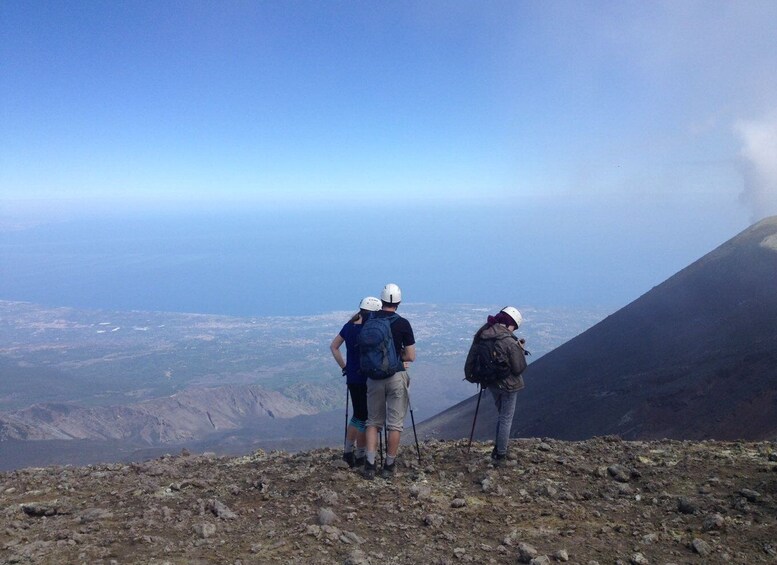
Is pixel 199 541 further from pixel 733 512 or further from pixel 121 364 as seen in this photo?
pixel 121 364

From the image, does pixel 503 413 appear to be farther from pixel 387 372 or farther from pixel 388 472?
pixel 387 372

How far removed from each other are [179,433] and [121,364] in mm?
55837

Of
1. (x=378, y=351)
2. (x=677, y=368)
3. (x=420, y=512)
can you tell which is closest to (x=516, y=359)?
(x=378, y=351)

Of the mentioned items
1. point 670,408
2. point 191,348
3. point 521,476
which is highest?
point 521,476

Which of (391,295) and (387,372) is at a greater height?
(391,295)

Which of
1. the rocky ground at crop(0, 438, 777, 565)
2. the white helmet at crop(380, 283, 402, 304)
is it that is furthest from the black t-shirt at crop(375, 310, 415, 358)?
the rocky ground at crop(0, 438, 777, 565)

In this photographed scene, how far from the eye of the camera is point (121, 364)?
383ft

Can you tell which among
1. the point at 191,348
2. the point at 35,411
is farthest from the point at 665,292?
the point at 191,348

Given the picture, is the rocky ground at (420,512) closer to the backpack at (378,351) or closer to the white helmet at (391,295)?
the backpack at (378,351)

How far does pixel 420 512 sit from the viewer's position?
5.60 m

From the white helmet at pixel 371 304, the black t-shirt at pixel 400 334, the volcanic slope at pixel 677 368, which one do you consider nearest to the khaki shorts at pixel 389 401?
the black t-shirt at pixel 400 334

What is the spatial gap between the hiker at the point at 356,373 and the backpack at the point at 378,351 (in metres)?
0.24

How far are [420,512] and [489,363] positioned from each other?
6.60 feet

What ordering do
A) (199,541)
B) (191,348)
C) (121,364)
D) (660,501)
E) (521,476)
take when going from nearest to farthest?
(199,541)
(660,501)
(521,476)
(121,364)
(191,348)
